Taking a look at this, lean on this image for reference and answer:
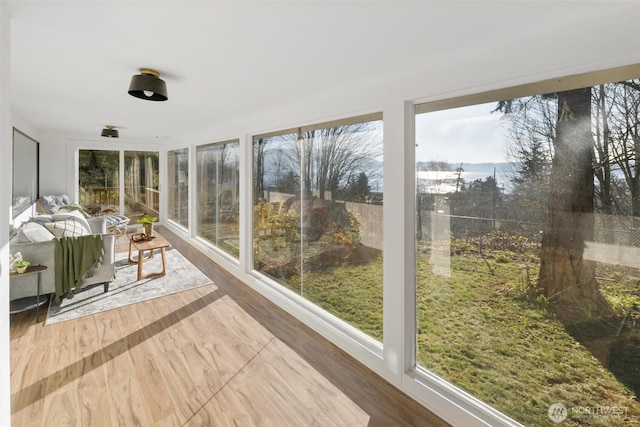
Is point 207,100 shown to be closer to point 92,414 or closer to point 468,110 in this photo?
point 468,110

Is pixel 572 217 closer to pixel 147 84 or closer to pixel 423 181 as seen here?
pixel 423 181

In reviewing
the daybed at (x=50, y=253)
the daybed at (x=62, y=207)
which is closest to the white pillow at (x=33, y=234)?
the daybed at (x=50, y=253)

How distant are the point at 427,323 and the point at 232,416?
145cm

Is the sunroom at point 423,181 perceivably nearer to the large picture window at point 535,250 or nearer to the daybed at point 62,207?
the large picture window at point 535,250

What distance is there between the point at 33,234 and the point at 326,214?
123 inches

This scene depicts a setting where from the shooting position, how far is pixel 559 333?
5.48 feet

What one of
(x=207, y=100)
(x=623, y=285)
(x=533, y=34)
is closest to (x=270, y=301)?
(x=207, y=100)

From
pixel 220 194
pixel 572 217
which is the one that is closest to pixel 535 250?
pixel 572 217

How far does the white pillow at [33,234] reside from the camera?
131 inches

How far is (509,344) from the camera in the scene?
1.86 m

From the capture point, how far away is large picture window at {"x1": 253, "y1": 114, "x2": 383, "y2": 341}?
2.72m

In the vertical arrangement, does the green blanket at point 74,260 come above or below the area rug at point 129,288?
above

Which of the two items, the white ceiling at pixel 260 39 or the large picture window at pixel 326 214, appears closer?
the white ceiling at pixel 260 39

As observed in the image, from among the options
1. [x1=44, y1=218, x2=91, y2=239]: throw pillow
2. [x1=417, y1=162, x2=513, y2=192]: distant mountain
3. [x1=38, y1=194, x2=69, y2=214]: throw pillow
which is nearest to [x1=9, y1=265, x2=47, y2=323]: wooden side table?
[x1=44, y1=218, x2=91, y2=239]: throw pillow
